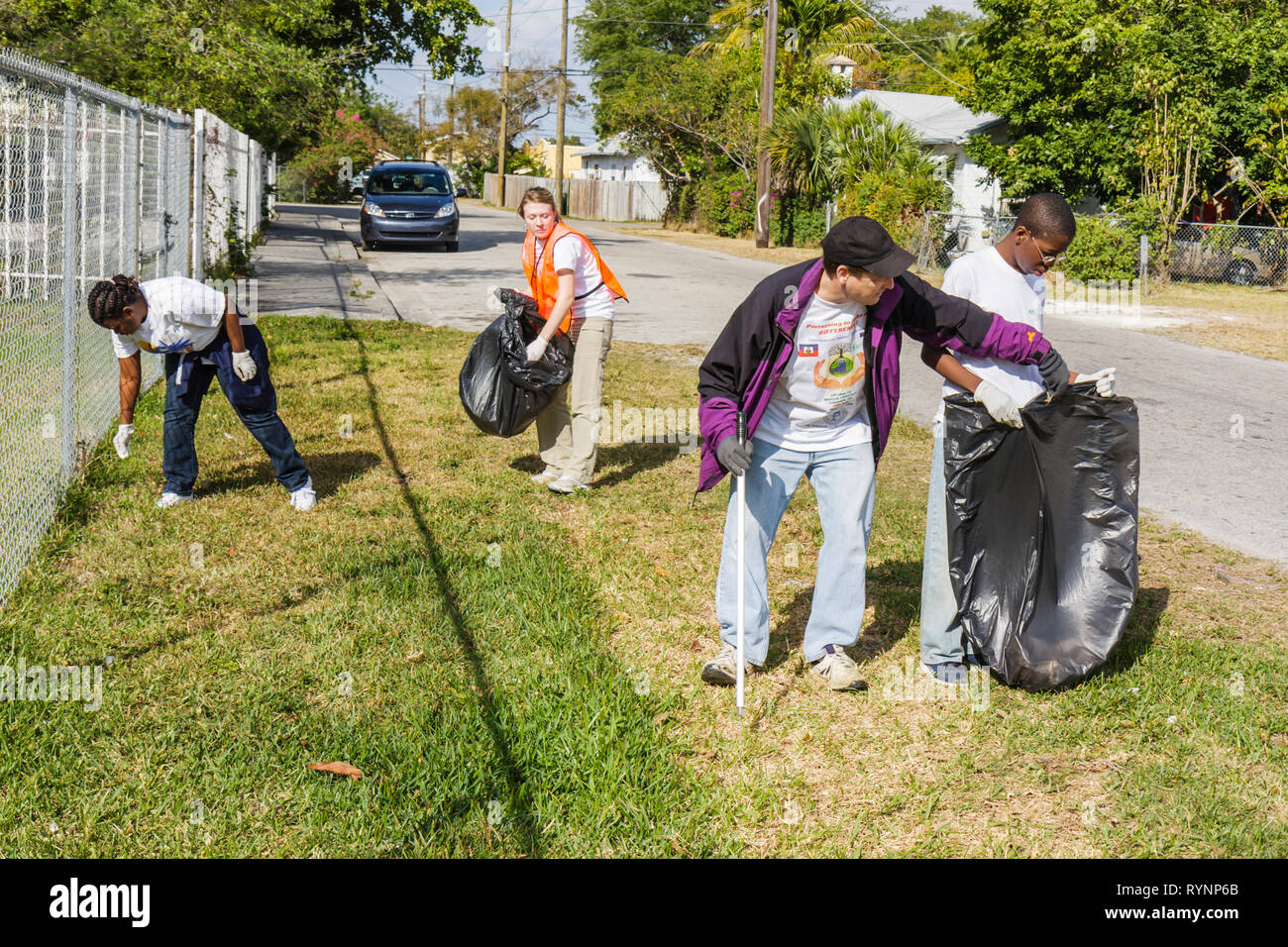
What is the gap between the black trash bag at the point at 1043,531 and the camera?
4.21 m

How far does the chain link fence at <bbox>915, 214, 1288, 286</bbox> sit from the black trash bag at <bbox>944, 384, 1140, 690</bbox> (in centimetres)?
1709

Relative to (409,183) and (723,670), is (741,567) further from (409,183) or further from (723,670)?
(409,183)

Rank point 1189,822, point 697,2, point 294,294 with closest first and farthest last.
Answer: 1. point 1189,822
2. point 294,294
3. point 697,2

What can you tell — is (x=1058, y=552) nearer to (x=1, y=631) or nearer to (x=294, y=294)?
(x=1, y=631)

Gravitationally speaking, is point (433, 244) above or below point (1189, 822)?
above

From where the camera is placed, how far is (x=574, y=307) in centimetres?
681

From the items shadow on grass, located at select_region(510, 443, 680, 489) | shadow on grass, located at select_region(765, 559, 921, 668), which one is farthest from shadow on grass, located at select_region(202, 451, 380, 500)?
shadow on grass, located at select_region(765, 559, 921, 668)

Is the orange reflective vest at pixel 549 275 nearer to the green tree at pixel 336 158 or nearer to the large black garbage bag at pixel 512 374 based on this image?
the large black garbage bag at pixel 512 374

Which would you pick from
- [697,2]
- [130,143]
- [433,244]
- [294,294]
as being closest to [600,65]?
[697,2]

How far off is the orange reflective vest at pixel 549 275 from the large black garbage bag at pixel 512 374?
2.7 inches

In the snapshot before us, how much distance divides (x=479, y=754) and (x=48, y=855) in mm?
1238

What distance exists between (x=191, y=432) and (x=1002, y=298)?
422cm

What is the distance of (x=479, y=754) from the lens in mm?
3674

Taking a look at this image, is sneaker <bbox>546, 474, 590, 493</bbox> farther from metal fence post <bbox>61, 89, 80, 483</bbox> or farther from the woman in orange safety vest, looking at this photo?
metal fence post <bbox>61, 89, 80, 483</bbox>
